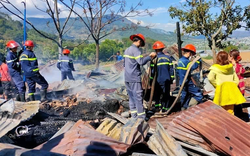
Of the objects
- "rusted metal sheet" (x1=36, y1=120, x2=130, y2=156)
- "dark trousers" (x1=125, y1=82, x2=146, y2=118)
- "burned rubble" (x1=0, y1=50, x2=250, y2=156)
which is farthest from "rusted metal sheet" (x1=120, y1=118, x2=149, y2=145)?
"dark trousers" (x1=125, y1=82, x2=146, y2=118)

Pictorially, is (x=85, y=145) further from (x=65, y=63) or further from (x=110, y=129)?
(x=65, y=63)

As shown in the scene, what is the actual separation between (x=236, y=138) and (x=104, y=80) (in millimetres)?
7172

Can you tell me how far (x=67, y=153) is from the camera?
2799 mm

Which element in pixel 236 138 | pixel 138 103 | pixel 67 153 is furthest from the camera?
pixel 138 103

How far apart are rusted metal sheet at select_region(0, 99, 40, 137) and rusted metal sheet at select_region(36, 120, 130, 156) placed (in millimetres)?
1198

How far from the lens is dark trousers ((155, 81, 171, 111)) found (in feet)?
17.9

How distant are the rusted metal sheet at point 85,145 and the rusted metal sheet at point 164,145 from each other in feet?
1.52

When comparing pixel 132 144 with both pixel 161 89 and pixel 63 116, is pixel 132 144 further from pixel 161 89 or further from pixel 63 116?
pixel 63 116

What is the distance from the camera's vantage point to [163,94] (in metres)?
5.53

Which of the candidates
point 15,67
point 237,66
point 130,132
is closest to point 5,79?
point 15,67

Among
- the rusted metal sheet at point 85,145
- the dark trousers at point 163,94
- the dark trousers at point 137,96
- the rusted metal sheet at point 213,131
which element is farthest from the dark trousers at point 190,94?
the rusted metal sheet at point 85,145

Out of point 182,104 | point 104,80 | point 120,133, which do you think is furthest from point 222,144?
point 104,80

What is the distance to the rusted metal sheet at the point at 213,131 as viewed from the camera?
3.05m

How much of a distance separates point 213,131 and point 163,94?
2.37 metres
